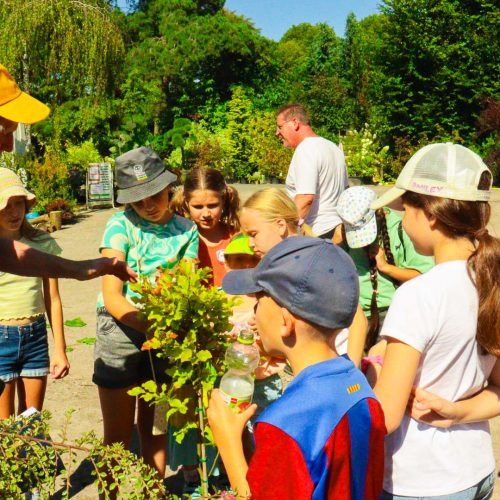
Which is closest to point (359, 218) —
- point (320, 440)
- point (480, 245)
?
point (480, 245)

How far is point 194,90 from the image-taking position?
29.3 m

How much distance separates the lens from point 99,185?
677 inches

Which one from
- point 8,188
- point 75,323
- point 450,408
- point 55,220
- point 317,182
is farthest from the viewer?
point 55,220

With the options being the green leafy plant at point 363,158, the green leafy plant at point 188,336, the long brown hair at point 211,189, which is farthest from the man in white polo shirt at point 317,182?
the green leafy plant at point 363,158

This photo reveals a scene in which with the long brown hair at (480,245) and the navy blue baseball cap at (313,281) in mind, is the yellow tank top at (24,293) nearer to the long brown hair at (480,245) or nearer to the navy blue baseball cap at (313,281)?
the navy blue baseball cap at (313,281)

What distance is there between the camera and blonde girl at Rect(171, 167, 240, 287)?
3.75 m

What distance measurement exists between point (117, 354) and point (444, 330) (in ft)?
6.04

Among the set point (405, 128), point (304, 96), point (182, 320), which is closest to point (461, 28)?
point (405, 128)

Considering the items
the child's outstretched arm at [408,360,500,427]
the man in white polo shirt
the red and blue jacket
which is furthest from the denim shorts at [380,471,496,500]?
the man in white polo shirt

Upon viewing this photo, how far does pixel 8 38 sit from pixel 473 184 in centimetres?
1824

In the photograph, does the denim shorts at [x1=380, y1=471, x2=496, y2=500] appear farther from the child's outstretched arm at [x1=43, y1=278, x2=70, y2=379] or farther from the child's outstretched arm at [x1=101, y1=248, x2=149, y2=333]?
the child's outstretched arm at [x1=43, y1=278, x2=70, y2=379]

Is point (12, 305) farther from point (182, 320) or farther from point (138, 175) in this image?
point (182, 320)

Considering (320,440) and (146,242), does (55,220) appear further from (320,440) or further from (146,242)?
(320,440)

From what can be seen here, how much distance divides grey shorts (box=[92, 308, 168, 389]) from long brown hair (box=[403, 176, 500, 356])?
5.70 feet
